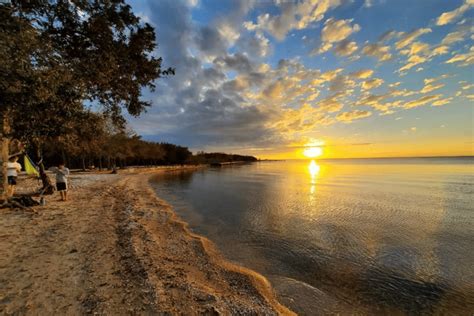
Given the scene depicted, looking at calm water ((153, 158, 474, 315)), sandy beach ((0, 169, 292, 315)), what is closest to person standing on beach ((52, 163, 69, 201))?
sandy beach ((0, 169, 292, 315))

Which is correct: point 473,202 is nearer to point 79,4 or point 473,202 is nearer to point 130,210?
point 130,210

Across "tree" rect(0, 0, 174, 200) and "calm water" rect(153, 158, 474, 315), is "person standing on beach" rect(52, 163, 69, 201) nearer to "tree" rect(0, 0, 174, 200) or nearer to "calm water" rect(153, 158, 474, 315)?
"tree" rect(0, 0, 174, 200)

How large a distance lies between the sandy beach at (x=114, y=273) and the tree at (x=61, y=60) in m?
3.40

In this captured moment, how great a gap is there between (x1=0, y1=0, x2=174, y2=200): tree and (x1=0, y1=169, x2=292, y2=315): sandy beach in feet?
11.2

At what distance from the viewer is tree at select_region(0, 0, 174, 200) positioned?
19.9 ft

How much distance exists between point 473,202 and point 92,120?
81.2ft

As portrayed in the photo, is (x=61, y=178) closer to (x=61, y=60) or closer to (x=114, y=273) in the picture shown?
(x=61, y=60)

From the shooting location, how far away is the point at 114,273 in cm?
504

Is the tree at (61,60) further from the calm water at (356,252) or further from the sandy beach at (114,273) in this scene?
the calm water at (356,252)

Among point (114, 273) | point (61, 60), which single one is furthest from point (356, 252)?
point (61, 60)

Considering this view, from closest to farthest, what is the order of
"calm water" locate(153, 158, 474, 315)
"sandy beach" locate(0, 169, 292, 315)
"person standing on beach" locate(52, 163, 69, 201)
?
"sandy beach" locate(0, 169, 292, 315)
"calm water" locate(153, 158, 474, 315)
"person standing on beach" locate(52, 163, 69, 201)

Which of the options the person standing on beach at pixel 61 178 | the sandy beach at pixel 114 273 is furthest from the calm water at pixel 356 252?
the person standing on beach at pixel 61 178

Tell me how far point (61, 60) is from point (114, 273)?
7.16 m

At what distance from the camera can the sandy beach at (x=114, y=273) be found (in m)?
3.99
